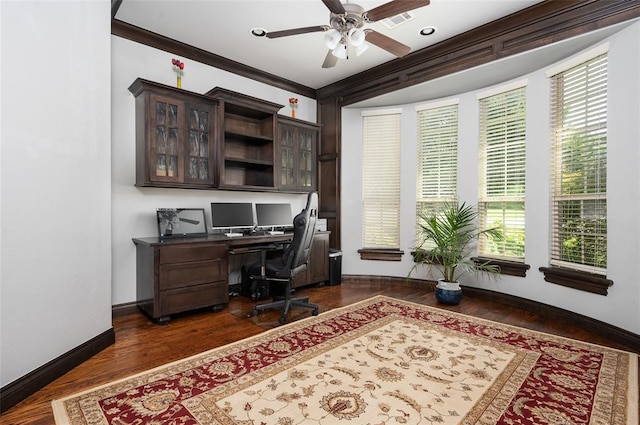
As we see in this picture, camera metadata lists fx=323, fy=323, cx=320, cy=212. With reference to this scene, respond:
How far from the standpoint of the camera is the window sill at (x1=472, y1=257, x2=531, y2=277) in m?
3.62

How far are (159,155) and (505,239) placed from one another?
13.1 feet

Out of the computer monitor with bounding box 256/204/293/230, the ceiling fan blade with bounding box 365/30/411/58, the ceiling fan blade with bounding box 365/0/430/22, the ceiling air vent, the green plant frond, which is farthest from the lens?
the computer monitor with bounding box 256/204/293/230

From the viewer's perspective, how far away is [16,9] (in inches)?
72.2

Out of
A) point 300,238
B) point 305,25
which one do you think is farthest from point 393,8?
point 300,238

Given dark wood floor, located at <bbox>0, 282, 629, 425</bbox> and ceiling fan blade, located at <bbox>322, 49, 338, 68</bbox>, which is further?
ceiling fan blade, located at <bbox>322, 49, 338, 68</bbox>

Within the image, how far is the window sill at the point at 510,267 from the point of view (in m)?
3.62

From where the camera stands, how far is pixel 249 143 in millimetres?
4391

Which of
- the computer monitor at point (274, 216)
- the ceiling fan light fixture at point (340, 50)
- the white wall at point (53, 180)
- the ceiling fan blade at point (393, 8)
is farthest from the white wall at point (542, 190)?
the white wall at point (53, 180)

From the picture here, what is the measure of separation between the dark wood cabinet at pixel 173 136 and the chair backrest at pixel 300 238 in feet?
4.16

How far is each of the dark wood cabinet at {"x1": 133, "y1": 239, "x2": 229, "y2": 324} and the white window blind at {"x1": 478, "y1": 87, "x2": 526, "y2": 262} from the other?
321cm

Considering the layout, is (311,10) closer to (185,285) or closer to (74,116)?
(74,116)

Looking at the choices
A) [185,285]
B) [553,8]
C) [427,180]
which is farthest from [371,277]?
[553,8]

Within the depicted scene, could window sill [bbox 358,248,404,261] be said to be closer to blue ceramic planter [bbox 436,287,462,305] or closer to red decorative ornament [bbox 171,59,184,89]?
blue ceramic planter [bbox 436,287,462,305]

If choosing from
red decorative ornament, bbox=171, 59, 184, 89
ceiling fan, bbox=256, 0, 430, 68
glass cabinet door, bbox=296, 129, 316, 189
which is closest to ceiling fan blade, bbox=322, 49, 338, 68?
ceiling fan, bbox=256, 0, 430, 68
